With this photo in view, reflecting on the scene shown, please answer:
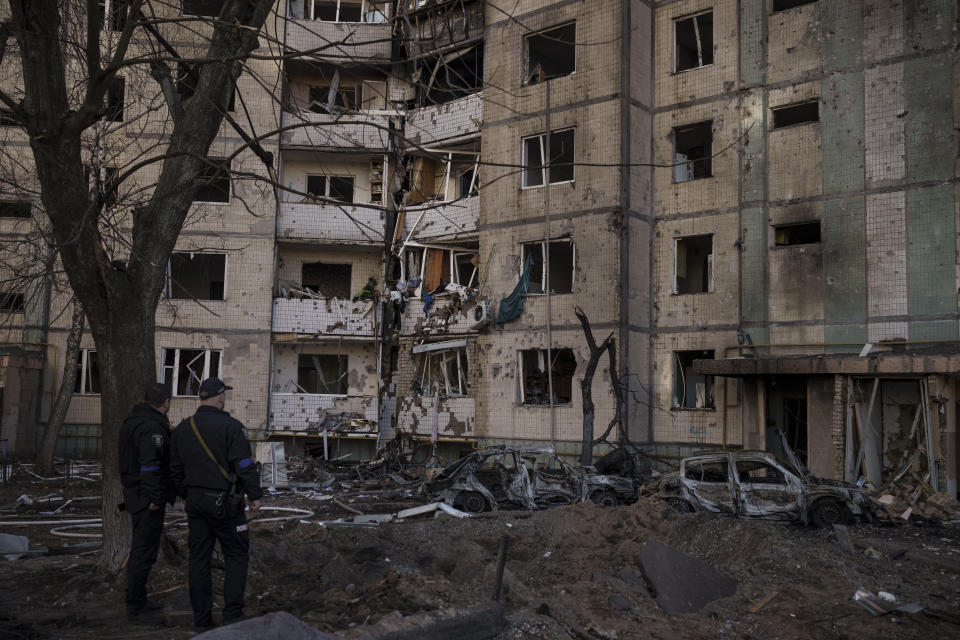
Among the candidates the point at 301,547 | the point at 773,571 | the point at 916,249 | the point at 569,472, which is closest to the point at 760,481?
the point at 569,472

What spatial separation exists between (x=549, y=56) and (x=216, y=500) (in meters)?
21.6

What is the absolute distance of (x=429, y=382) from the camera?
1042 inches

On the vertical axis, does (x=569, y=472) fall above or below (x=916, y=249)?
below

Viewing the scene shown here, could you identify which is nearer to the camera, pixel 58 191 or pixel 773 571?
pixel 58 191

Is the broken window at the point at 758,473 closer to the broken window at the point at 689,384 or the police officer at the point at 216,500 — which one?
the broken window at the point at 689,384

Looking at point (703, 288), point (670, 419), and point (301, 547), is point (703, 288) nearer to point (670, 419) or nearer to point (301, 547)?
point (670, 419)

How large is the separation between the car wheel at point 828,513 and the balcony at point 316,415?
15.0 metres

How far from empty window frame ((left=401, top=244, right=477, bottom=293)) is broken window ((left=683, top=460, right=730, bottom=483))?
12.4m

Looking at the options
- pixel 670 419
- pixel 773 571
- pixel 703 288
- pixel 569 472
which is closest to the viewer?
pixel 773 571

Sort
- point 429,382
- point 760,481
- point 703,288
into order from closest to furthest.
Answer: point 760,481 < point 703,288 < point 429,382

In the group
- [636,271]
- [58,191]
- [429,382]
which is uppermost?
[636,271]

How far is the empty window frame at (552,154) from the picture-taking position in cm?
2397

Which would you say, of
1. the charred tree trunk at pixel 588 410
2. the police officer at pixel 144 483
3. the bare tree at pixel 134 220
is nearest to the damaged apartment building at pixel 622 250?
the charred tree trunk at pixel 588 410

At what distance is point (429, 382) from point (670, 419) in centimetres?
799
